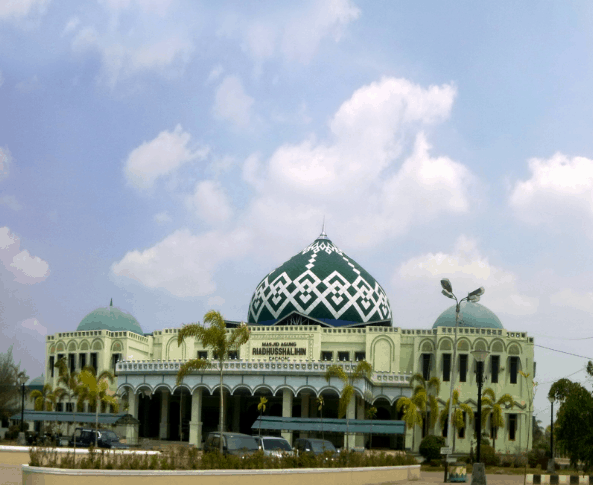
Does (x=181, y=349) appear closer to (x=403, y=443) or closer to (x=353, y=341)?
(x=353, y=341)

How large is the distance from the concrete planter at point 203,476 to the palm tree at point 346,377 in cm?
1768

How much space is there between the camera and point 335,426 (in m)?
42.6

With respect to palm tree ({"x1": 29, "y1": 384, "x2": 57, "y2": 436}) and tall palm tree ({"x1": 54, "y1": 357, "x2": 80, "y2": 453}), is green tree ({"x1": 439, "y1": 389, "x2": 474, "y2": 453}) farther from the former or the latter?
palm tree ({"x1": 29, "y1": 384, "x2": 57, "y2": 436})

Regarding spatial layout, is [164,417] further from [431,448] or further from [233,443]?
[233,443]

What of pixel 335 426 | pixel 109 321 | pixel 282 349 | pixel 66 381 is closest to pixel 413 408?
pixel 335 426

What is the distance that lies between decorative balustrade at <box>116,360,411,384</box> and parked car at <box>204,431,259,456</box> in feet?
68.7

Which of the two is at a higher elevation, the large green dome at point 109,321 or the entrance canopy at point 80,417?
the large green dome at point 109,321

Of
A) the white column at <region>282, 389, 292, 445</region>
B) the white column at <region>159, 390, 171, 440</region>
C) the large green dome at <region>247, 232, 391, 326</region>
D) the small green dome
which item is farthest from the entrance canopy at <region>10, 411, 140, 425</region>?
the small green dome

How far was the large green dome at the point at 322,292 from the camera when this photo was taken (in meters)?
59.8

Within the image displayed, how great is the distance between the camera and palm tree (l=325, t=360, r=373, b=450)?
142 feet

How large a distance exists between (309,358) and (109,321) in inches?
688

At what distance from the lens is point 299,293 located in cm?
6034

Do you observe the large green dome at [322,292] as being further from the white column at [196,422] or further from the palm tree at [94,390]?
the palm tree at [94,390]

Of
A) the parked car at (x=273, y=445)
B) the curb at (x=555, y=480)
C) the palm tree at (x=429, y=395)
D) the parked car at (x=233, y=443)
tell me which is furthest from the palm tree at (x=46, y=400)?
the curb at (x=555, y=480)
